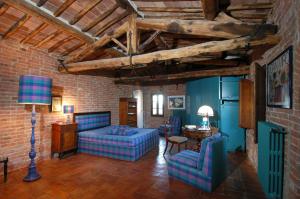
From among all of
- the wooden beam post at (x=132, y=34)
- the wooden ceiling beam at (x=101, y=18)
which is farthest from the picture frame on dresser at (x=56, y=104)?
the wooden beam post at (x=132, y=34)

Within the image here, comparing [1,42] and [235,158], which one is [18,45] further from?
[235,158]

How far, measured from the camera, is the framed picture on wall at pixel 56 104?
489 cm

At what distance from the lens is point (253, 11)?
3.14 meters

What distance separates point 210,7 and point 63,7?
269cm

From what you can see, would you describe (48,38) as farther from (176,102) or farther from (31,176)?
(176,102)

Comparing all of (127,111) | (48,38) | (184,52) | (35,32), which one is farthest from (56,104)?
(184,52)

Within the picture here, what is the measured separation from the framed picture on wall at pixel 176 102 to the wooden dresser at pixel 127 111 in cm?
178

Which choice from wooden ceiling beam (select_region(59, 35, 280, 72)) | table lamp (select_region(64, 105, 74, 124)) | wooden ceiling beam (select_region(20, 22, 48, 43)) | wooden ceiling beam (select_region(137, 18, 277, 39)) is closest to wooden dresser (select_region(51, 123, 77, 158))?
table lamp (select_region(64, 105, 74, 124))

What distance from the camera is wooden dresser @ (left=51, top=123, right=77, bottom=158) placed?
4746mm

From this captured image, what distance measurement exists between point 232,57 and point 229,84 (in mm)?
907

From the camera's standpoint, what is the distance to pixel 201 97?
21.9ft

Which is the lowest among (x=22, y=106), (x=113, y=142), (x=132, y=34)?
(x=113, y=142)

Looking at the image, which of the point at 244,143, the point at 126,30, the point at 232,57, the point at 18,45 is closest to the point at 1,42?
the point at 18,45

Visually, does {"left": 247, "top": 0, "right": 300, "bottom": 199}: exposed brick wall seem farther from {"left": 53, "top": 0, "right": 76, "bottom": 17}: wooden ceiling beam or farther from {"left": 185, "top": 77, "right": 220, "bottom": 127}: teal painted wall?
{"left": 53, "top": 0, "right": 76, "bottom": 17}: wooden ceiling beam
